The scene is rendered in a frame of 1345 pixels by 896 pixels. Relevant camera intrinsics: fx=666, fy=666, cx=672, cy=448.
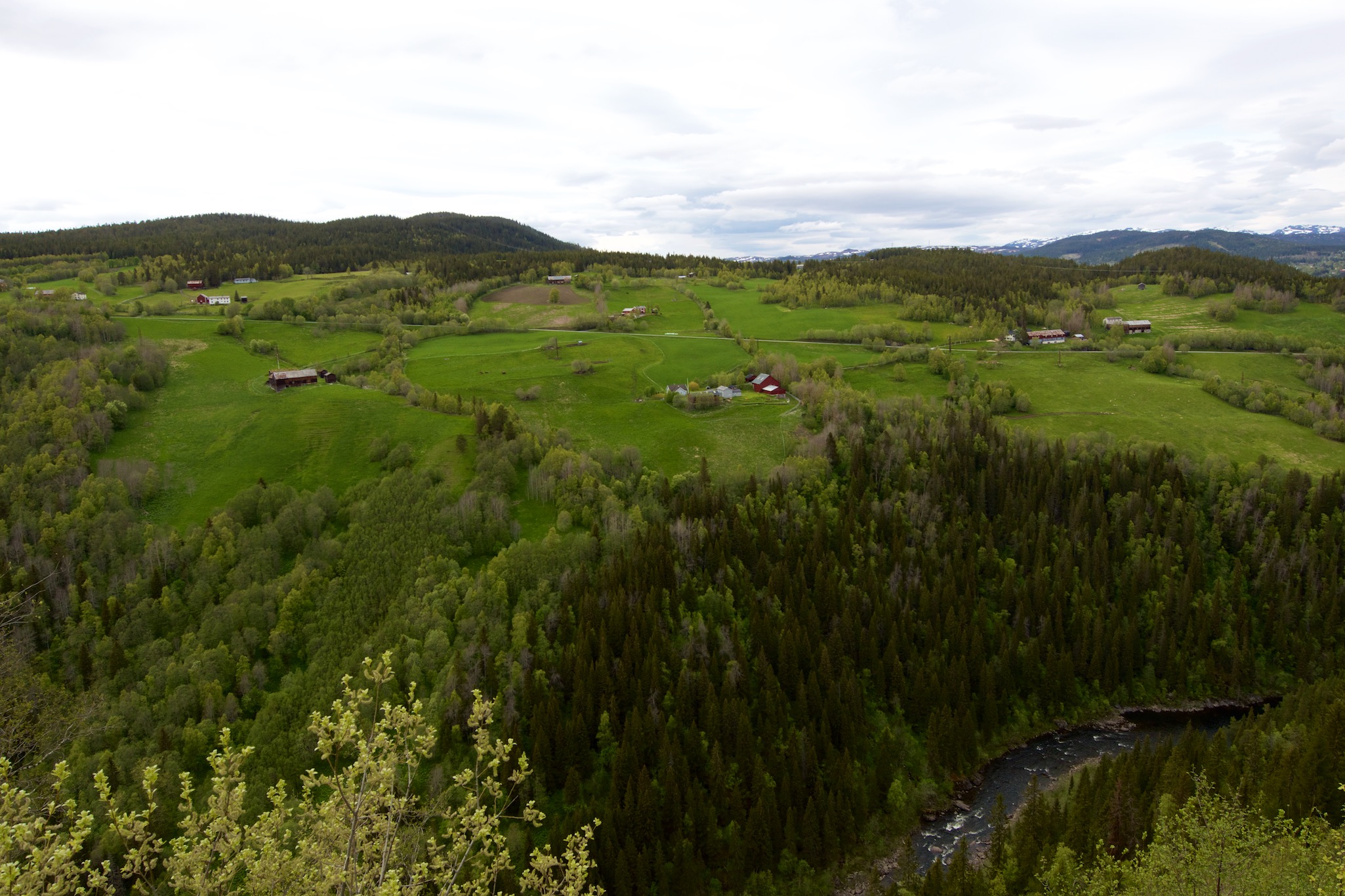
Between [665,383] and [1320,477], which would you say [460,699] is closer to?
[665,383]

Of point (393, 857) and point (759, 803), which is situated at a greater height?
point (393, 857)

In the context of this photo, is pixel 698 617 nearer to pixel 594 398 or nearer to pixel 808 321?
pixel 594 398

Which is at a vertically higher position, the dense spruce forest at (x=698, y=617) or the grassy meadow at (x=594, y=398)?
the grassy meadow at (x=594, y=398)

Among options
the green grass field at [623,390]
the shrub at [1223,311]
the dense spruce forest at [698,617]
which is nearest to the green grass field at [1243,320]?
the shrub at [1223,311]

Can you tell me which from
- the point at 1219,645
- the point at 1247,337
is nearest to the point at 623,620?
the point at 1219,645

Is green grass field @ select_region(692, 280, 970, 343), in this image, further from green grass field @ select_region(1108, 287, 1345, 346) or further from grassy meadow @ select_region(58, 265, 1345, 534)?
green grass field @ select_region(1108, 287, 1345, 346)

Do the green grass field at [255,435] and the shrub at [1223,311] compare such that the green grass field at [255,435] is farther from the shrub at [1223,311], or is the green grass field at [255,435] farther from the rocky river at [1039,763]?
the shrub at [1223,311]

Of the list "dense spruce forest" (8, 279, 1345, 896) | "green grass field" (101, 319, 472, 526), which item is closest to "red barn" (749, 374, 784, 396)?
"dense spruce forest" (8, 279, 1345, 896)

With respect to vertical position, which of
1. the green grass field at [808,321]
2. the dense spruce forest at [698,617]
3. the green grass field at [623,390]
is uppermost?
the green grass field at [808,321]
